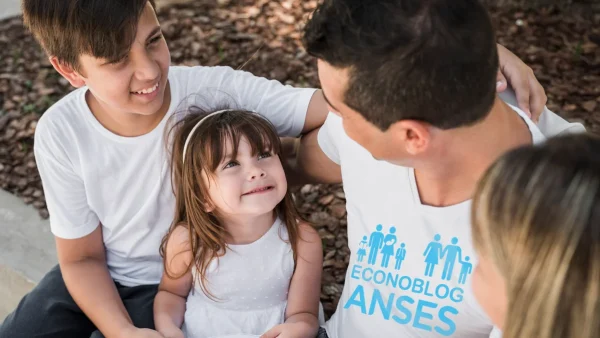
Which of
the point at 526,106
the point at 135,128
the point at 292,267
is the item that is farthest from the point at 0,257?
the point at 526,106

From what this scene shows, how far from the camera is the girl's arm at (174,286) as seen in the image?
2391 millimetres

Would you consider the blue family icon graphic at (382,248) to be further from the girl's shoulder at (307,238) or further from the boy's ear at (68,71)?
the boy's ear at (68,71)

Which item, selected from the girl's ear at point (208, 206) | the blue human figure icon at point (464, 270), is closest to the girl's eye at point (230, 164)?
the girl's ear at point (208, 206)

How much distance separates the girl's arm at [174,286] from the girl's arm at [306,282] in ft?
1.13

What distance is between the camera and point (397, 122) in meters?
1.81

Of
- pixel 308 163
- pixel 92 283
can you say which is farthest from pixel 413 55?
pixel 92 283

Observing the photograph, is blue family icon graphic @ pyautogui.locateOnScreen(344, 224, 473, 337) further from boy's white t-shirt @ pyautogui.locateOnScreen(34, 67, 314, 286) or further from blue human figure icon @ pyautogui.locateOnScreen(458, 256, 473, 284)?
boy's white t-shirt @ pyautogui.locateOnScreen(34, 67, 314, 286)

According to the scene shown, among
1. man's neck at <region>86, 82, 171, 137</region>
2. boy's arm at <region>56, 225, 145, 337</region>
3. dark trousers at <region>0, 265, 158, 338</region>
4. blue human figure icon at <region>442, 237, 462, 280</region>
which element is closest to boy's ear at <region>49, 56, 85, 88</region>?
man's neck at <region>86, 82, 171, 137</region>

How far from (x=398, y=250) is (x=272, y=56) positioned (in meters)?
2.65

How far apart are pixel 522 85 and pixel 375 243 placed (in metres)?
0.61

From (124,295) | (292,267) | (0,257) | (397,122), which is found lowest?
(0,257)

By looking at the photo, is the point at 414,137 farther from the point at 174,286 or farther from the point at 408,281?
the point at 174,286

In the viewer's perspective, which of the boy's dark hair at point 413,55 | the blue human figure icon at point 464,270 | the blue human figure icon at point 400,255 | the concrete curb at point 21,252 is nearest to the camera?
the boy's dark hair at point 413,55

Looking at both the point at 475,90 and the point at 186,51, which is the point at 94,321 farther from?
the point at 186,51
